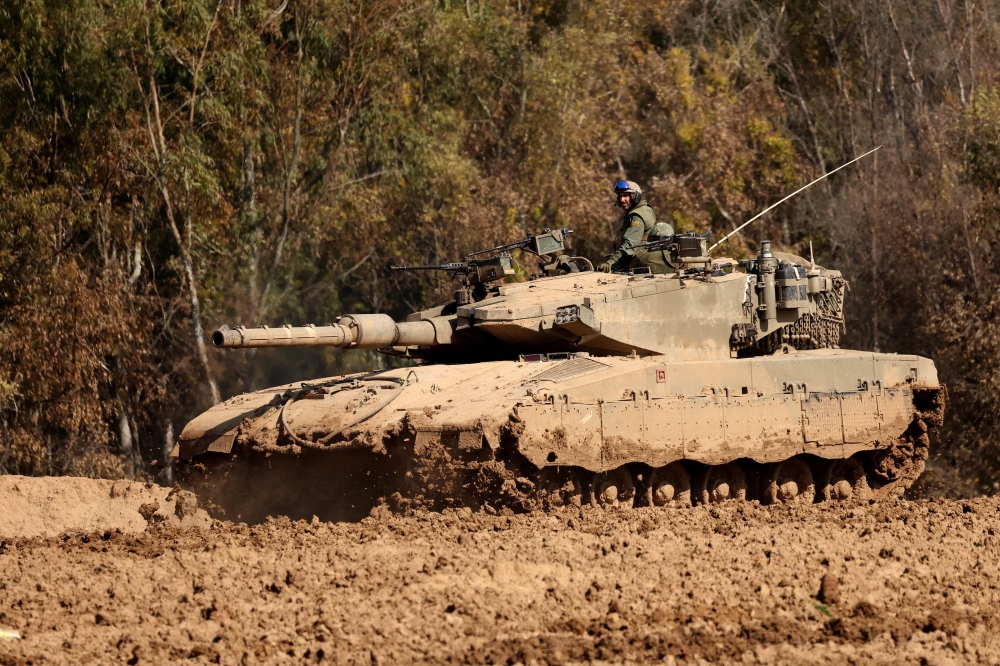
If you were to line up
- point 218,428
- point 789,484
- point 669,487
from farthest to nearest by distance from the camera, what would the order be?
point 789,484 < point 218,428 < point 669,487

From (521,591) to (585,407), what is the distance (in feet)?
9.49

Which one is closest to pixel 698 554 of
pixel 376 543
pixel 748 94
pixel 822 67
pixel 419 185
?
pixel 376 543

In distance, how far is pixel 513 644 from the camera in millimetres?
9500

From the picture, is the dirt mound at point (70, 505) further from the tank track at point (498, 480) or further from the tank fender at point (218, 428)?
the tank track at point (498, 480)

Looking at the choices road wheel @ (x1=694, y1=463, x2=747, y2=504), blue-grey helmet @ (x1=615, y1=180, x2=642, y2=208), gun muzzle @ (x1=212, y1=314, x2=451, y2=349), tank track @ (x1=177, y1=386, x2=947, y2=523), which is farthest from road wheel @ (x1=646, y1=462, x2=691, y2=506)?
blue-grey helmet @ (x1=615, y1=180, x2=642, y2=208)

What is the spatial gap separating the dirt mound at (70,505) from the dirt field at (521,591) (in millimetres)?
2828

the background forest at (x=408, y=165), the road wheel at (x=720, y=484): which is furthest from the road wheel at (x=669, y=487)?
the background forest at (x=408, y=165)

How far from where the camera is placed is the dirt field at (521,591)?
9.45m

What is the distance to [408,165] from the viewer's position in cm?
3244

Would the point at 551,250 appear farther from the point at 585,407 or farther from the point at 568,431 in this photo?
the point at 568,431

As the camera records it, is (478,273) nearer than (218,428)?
No

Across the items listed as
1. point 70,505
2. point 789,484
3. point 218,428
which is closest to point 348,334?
point 218,428

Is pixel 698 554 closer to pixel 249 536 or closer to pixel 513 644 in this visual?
pixel 513 644

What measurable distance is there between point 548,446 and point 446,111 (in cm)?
2168
